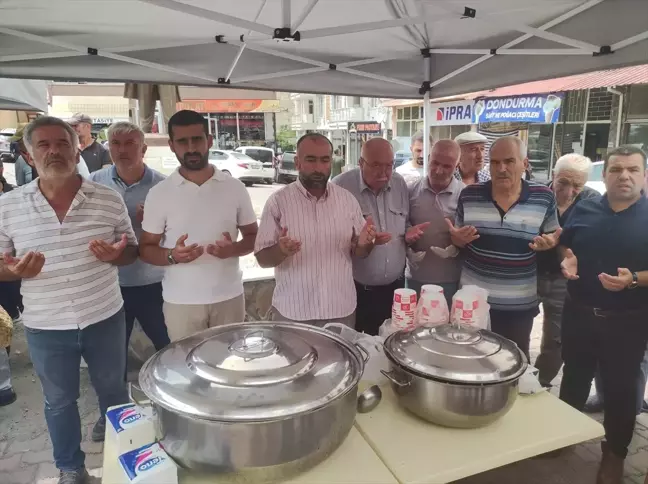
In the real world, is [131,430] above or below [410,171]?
below

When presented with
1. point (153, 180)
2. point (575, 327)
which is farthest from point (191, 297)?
point (575, 327)

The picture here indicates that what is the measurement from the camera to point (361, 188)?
271 centimetres

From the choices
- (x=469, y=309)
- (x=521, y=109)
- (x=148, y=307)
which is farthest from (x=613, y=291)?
(x=521, y=109)

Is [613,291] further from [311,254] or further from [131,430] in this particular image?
[131,430]

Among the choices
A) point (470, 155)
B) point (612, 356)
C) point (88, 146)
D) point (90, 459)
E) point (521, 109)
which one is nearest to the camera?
point (612, 356)

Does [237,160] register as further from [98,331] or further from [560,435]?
[560,435]

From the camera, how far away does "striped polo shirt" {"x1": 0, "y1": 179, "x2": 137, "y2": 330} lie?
1.87 metres

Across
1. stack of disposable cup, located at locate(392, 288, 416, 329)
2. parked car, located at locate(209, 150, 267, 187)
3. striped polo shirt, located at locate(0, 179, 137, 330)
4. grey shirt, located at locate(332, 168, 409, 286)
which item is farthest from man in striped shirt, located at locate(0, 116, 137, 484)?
parked car, located at locate(209, 150, 267, 187)

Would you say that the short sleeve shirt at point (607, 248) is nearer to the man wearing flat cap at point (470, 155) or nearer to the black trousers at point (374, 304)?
the black trousers at point (374, 304)

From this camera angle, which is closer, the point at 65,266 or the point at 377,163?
the point at 65,266

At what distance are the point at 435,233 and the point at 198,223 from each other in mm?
1405

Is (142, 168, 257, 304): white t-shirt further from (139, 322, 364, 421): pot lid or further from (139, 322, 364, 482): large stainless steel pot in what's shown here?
(139, 322, 364, 482): large stainless steel pot

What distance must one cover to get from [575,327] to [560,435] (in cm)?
109

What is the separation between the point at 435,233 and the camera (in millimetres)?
2758
